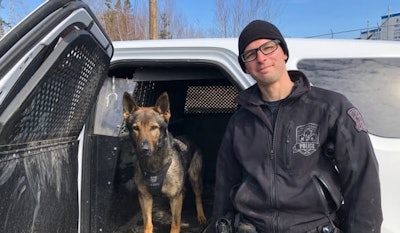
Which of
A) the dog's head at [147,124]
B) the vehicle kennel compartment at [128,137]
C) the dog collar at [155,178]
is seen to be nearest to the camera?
the vehicle kennel compartment at [128,137]

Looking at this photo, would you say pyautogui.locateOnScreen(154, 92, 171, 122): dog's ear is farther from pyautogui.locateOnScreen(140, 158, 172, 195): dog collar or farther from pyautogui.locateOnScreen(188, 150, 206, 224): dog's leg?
pyautogui.locateOnScreen(188, 150, 206, 224): dog's leg

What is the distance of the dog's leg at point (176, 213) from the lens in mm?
3990

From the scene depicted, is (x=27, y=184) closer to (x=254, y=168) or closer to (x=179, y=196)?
(x=254, y=168)

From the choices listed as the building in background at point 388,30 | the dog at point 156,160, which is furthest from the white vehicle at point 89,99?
the building in background at point 388,30

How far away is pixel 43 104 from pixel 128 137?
8.73 feet

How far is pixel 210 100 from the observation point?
5.38m

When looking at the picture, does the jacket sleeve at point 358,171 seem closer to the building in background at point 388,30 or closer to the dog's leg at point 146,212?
the dog's leg at point 146,212

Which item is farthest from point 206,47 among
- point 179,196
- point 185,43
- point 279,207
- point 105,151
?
point 179,196

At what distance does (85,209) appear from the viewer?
284cm

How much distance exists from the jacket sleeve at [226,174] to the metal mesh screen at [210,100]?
293 cm

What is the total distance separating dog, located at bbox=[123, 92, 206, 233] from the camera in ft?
13.1

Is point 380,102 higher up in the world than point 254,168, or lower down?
higher up

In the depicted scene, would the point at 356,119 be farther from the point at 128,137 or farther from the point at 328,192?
the point at 128,137

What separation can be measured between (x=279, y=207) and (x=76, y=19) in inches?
43.6
